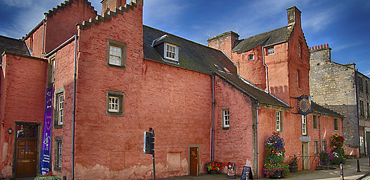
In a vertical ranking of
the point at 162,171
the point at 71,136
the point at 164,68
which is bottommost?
the point at 162,171

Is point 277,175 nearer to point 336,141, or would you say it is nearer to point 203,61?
point 203,61

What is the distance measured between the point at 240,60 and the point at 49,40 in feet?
46.6

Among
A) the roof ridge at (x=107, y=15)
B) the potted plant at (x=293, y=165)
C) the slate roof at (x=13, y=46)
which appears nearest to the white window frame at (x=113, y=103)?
the roof ridge at (x=107, y=15)

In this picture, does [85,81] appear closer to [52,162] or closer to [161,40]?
[52,162]

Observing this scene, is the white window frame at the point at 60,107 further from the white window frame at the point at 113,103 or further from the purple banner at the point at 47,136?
the white window frame at the point at 113,103

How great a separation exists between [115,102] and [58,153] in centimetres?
374

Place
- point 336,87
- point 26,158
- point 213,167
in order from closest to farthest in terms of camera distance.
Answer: point 26,158 < point 213,167 < point 336,87

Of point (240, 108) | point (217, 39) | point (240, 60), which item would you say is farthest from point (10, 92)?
point (217, 39)

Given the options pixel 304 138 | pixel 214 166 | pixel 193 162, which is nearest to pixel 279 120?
pixel 304 138

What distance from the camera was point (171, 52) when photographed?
1802 cm

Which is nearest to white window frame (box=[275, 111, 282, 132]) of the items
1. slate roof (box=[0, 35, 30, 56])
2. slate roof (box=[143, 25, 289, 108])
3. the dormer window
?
slate roof (box=[143, 25, 289, 108])

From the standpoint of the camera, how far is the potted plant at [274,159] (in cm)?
1691

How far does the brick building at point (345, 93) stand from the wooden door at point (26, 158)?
29738mm

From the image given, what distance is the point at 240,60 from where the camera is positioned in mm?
23938
